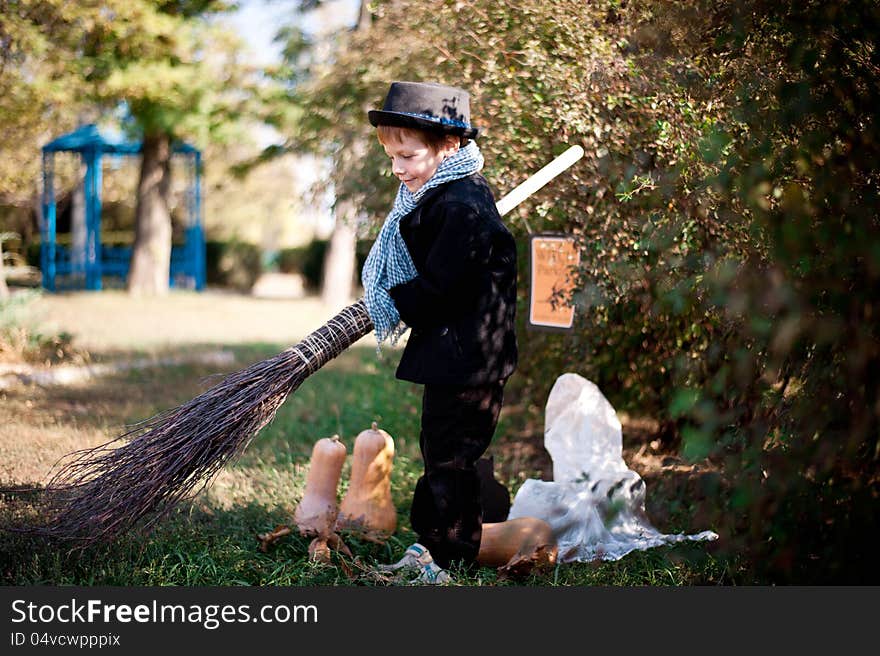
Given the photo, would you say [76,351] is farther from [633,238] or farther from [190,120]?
[190,120]

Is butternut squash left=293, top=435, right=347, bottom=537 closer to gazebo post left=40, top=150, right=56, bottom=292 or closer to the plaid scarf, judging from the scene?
the plaid scarf

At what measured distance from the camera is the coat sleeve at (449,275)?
119 inches

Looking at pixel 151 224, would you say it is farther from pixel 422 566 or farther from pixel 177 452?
pixel 422 566

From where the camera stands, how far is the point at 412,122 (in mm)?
3131

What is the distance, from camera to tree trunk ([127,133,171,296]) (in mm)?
16234

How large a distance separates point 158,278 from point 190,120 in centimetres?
319

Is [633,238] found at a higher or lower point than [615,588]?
higher

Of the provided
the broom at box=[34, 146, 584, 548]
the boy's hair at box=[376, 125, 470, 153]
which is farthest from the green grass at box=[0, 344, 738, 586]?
the boy's hair at box=[376, 125, 470, 153]

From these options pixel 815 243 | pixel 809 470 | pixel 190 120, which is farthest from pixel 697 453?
pixel 190 120

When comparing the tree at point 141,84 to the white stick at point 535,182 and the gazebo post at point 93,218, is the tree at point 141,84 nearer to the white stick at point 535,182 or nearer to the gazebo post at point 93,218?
the gazebo post at point 93,218

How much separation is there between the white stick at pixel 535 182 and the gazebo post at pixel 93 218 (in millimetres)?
14467

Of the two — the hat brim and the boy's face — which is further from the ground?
the hat brim

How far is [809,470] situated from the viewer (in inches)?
94.0

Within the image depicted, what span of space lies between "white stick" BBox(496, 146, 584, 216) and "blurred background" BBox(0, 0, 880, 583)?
215 mm
